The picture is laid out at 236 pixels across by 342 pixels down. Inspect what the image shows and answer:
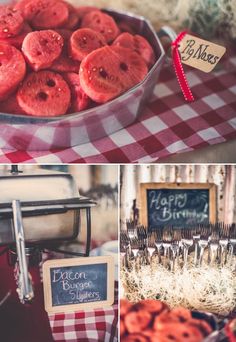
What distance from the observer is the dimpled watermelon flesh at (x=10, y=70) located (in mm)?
845

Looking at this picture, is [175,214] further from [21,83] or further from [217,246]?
[21,83]

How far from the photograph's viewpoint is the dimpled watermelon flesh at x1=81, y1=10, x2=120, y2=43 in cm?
97

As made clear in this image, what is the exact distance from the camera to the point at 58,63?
0.89 meters

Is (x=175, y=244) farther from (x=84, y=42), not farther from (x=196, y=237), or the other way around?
(x=84, y=42)

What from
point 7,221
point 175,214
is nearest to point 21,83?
point 7,221

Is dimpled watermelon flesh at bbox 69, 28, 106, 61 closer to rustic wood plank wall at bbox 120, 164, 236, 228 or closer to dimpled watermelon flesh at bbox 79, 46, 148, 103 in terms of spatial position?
dimpled watermelon flesh at bbox 79, 46, 148, 103

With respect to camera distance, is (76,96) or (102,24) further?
(102,24)

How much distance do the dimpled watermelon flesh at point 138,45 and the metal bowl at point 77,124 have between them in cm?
2

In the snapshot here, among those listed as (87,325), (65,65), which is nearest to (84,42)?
(65,65)

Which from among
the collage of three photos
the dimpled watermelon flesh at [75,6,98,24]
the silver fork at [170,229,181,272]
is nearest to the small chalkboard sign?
the collage of three photos

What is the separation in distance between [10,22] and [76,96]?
180 millimetres

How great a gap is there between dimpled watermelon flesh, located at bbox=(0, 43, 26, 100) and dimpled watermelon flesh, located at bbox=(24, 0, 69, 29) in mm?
103

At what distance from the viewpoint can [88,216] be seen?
0.89 m

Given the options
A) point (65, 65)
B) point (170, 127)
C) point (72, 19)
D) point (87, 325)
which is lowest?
point (87, 325)
